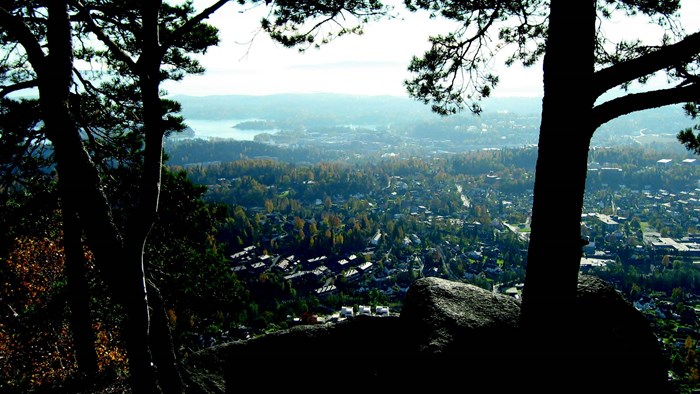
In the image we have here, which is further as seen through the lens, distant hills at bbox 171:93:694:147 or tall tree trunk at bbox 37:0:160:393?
distant hills at bbox 171:93:694:147

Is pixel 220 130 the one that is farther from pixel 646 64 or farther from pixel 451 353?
pixel 646 64

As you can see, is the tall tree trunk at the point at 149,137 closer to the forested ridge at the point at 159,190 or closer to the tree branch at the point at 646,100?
the forested ridge at the point at 159,190

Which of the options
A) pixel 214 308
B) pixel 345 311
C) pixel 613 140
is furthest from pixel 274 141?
pixel 214 308

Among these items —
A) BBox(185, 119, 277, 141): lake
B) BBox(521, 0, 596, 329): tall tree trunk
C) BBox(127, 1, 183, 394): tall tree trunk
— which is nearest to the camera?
BBox(521, 0, 596, 329): tall tree trunk

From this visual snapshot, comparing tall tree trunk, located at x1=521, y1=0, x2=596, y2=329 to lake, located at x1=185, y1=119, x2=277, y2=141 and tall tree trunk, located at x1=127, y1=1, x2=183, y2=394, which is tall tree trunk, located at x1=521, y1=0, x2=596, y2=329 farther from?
lake, located at x1=185, y1=119, x2=277, y2=141

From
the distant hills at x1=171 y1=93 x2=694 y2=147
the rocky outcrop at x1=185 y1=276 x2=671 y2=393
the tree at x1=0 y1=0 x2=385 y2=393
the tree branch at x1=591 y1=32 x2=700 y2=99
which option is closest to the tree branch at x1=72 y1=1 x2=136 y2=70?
the tree at x1=0 y1=0 x2=385 y2=393

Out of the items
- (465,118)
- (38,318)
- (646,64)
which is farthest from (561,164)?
(465,118)
